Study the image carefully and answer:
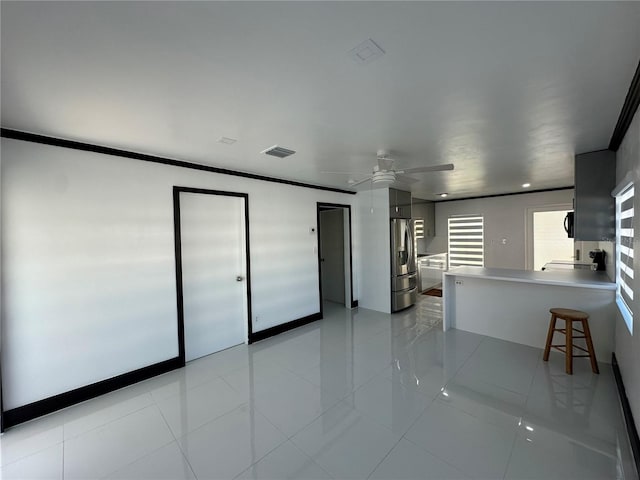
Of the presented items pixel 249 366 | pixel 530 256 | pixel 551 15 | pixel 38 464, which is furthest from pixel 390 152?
pixel 530 256

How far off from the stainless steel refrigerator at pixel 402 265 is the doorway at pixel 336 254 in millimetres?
865

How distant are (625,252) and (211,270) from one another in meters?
4.45

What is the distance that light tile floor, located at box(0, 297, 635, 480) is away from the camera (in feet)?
6.11

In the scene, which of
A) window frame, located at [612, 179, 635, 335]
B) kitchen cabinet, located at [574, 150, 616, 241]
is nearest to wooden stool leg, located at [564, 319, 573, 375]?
window frame, located at [612, 179, 635, 335]

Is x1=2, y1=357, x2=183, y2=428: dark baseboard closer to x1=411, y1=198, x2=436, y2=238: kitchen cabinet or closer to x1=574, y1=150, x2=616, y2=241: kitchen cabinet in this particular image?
x1=574, y1=150, x2=616, y2=241: kitchen cabinet

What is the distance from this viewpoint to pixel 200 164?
3.54m

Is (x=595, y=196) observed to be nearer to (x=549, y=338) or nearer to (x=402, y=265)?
(x=549, y=338)

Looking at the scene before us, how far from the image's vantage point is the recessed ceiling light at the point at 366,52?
1.36m

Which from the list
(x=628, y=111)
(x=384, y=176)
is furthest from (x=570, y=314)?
(x=384, y=176)

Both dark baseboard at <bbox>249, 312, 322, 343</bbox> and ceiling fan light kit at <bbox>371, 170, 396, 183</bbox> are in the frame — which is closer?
ceiling fan light kit at <bbox>371, 170, 396, 183</bbox>

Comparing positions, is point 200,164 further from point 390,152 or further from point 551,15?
point 551,15

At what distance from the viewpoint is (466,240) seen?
7641mm

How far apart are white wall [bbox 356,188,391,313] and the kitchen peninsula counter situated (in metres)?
1.22

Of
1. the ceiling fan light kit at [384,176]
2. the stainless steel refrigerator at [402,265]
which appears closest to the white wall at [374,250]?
the stainless steel refrigerator at [402,265]
